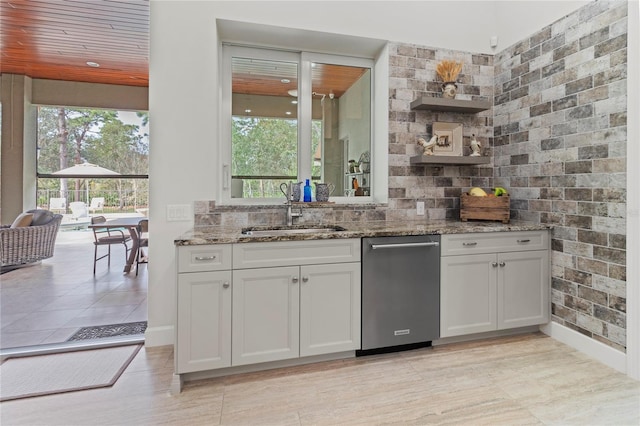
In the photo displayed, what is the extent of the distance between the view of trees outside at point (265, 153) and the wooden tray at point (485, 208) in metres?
1.40

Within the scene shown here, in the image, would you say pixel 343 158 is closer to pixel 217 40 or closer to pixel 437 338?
pixel 217 40

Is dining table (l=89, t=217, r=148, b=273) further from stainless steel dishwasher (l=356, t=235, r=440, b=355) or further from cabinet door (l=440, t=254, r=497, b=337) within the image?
cabinet door (l=440, t=254, r=497, b=337)

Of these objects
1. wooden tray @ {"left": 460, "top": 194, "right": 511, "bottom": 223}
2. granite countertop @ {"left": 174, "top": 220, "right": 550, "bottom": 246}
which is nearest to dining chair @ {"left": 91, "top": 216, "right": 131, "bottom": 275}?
granite countertop @ {"left": 174, "top": 220, "right": 550, "bottom": 246}

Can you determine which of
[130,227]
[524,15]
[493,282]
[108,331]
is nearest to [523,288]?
[493,282]

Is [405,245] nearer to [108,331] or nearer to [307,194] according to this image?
[307,194]

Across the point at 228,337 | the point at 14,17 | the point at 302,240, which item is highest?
the point at 14,17

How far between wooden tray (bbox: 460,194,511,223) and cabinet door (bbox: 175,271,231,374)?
2.13 meters

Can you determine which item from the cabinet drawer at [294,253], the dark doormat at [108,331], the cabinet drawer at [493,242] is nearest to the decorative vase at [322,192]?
the cabinet drawer at [294,253]

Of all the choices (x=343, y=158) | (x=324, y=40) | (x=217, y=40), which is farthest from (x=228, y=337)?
(x=324, y=40)

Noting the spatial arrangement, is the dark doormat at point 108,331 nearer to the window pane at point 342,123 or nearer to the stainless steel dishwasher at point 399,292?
the stainless steel dishwasher at point 399,292

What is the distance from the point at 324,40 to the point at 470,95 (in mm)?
1506

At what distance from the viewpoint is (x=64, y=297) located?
11.1 feet

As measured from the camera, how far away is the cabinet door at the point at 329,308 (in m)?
2.06

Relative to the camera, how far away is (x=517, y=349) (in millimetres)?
2371
